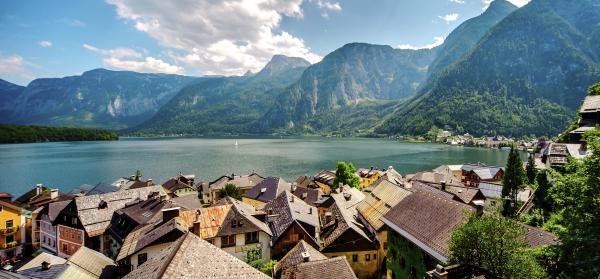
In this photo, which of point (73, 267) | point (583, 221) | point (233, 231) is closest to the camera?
point (583, 221)

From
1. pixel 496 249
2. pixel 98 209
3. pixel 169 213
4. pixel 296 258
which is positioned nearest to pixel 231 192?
pixel 98 209

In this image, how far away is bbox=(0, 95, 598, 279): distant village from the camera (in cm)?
1582

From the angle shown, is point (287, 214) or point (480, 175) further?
point (480, 175)

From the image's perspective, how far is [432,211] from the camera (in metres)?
25.7

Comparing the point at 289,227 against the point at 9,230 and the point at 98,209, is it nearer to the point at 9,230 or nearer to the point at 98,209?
the point at 98,209

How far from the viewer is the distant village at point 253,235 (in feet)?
51.9

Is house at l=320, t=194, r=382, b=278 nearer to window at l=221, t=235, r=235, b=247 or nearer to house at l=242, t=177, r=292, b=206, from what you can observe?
window at l=221, t=235, r=235, b=247

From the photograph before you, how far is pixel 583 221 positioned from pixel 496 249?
Answer: 3654 millimetres

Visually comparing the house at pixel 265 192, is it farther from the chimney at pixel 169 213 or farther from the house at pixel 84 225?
the chimney at pixel 169 213

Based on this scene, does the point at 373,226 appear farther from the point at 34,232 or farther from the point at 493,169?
the point at 493,169

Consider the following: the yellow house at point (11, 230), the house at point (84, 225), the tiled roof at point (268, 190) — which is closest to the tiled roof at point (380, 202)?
the tiled roof at point (268, 190)

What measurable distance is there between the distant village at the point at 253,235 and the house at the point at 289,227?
0.13 m

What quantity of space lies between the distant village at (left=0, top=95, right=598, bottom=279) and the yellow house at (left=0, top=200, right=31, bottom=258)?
0.53 feet

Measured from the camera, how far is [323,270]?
2281cm
